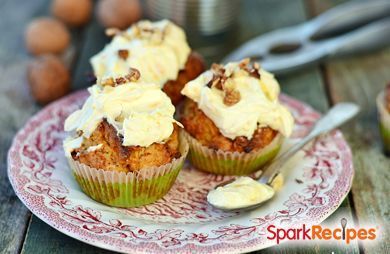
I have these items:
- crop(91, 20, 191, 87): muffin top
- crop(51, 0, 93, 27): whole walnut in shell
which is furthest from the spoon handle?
crop(51, 0, 93, 27): whole walnut in shell

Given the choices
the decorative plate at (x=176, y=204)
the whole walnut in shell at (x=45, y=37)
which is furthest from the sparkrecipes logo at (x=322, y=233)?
the whole walnut in shell at (x=45, y=37)

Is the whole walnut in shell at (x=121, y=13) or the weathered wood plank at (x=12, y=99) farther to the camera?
the whole walnut in shell at (x=121, y=13)

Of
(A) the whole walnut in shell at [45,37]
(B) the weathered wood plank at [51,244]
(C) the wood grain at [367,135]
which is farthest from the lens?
(A) the whole walnut in shell at [45,37]

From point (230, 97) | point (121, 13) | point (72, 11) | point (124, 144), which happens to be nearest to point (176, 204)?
point (124, 144)

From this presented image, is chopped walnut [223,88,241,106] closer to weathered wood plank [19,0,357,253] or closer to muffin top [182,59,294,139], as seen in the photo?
muffin top [182,59,294,139]

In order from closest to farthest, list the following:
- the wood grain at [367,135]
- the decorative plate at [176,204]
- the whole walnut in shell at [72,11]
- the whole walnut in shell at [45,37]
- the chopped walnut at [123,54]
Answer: the decorative plate at [176,204]
the wood grain at [367,135]
the chopped walnut at [123,54]
the whole walnut in shell at [45,37]
the whole walnut in shell at [72,11]

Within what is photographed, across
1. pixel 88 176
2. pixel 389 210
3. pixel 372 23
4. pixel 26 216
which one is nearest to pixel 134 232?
pixel 88 176

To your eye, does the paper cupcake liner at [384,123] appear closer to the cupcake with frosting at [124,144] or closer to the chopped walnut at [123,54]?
the cupcake with frosting at [124,144]

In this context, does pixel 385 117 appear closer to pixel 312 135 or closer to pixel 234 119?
pixel 312 135
